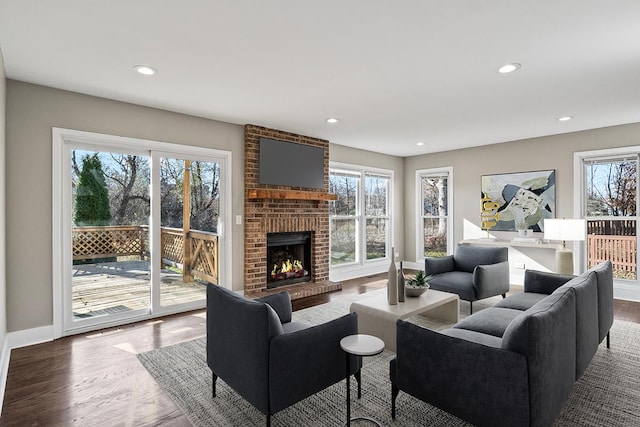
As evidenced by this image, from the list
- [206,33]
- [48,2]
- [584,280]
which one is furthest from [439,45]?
[48,2]

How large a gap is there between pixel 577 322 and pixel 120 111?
4.48 metres

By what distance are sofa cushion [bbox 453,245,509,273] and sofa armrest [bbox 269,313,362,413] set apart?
3.11 m

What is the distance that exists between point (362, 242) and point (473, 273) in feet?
8.49

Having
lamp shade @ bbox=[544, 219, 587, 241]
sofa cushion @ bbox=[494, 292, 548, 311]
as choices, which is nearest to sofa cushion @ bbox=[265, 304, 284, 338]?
sofa cushion @ bbox=[494, 292, 548, 311]

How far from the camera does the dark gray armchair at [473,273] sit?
404 centimetres

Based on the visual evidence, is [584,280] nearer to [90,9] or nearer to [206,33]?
[206,33]

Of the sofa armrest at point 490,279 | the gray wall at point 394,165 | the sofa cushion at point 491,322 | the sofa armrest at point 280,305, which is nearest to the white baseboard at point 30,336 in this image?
the sofa armrest at point 280,305

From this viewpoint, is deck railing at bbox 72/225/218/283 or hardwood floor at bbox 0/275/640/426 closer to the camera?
hardwood floor at bbox 0/275/640/426

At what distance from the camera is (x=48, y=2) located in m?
1.99

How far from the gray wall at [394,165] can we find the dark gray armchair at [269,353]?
4.44m

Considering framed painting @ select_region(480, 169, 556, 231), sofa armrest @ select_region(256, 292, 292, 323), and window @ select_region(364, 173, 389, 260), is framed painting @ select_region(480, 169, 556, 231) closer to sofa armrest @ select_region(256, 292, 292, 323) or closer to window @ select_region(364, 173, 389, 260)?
window @ select_region(364, 173, 389, 260)

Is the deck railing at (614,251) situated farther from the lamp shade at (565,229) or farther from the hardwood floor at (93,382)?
the hardwood floor at (93,382)

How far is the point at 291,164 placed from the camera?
5.23 metres

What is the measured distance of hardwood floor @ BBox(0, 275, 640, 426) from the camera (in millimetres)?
2139
